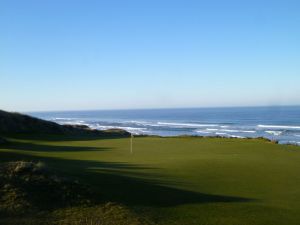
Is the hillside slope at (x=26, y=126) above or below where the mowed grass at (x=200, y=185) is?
above

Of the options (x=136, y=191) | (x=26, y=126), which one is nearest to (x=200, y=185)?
(x=136, y=191)

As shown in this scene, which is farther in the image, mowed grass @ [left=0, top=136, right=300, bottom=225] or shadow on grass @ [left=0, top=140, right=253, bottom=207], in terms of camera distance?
shadow on grass @ [left=0, top=140, right=253, bottom=207]

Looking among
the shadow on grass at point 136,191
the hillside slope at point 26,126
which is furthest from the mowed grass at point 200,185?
the hillside slope at point 26,126

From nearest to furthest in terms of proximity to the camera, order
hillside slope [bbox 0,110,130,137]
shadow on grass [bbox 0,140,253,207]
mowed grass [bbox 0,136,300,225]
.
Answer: mowed grass [bbox 0,136,300,225] → shadow on grass [bbox 0,140,253,207] → hillside slope [bbox 0,110,130,137]

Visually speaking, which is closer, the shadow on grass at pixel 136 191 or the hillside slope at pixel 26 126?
the shadow on grass at pixel 136 191

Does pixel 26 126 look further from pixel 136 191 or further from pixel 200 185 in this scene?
pixel 136 191

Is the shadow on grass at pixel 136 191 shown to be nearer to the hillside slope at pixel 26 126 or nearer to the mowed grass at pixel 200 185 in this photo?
the mowed grass at pixel 200 185

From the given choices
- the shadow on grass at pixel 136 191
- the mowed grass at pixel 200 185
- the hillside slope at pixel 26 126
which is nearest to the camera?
the mowed grass at pixel 200 185

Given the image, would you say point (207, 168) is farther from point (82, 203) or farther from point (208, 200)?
point (82, 203)

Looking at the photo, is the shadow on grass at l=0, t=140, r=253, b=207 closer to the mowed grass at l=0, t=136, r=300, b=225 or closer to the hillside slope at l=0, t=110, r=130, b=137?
the mowed grass at l=0, t=136, r=300, b=225

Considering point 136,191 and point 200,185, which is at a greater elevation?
point 136,191

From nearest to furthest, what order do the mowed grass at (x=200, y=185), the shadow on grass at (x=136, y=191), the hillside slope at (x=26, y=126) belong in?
the mowed grass at (x=200, y=185) → the shadow on grass at (x=136, y=191) → the hillside slope at (x=26, y=126)

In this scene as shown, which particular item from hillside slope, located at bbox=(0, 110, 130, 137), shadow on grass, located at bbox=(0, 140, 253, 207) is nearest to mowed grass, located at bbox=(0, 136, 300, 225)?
shadow on grass, located at bbox=(0, 140, 253, 207)

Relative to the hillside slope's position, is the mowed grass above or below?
below
